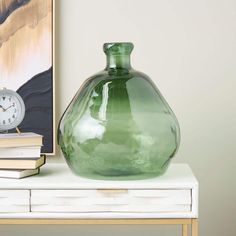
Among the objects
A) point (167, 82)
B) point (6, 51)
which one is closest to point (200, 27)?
point (167, 82)

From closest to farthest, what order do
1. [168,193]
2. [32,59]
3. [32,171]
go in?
[168,193], [32,171], [32,59]

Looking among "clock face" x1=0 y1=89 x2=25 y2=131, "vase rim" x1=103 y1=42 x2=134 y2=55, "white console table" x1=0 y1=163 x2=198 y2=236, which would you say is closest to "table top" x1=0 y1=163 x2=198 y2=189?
"white console table" x1=0 y1=163 x2=198 y2=236

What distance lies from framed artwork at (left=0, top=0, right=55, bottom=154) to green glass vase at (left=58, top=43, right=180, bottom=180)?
0.43 m

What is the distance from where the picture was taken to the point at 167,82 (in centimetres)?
234

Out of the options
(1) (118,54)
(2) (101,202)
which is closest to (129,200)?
(2) (101,202)

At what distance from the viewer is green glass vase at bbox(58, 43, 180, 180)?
182 centimetres

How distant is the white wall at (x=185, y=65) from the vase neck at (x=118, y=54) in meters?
0.40

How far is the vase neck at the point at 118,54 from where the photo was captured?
75.5 inches

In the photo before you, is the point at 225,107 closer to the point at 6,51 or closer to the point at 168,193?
the point at 168,193

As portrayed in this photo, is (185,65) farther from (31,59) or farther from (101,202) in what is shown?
(101,202)

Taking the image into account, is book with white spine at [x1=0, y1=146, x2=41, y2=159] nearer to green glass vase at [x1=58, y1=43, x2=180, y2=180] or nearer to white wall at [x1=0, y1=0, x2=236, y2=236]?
green glass vase at [x1=58, y1=43, x2=180, y2=180]

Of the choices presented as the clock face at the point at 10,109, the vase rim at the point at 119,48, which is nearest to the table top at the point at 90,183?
the clock face at the point at 10,109

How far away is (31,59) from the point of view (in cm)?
231

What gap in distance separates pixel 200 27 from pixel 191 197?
783 mm
